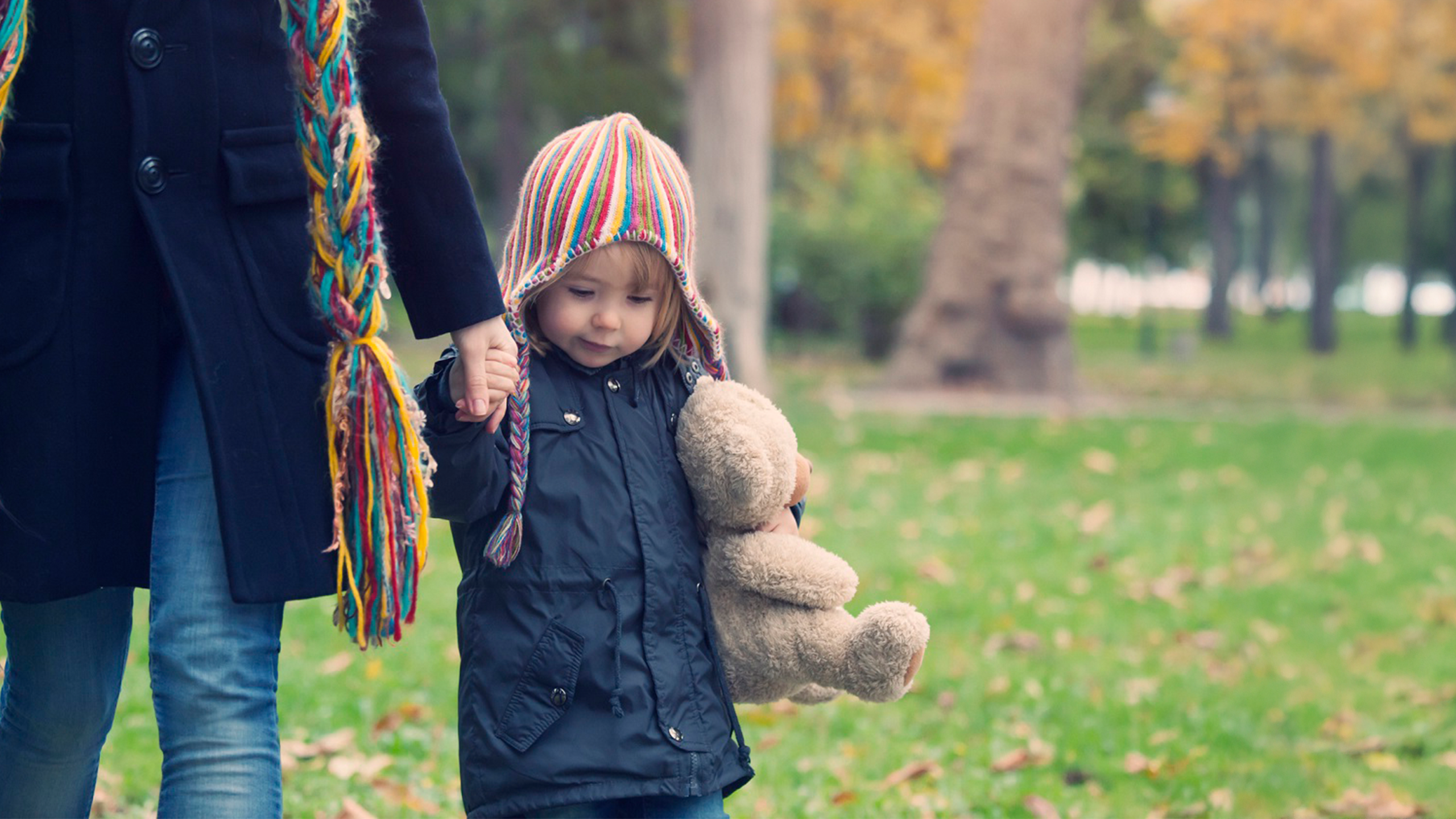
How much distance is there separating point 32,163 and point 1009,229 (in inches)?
517

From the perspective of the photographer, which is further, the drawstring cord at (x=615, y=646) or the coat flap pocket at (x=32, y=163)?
the drawstring cord at (x=615, y=646)

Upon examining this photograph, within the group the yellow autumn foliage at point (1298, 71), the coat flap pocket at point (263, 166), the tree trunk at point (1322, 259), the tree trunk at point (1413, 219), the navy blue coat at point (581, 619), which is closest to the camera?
the coat flap pocket at point (263, 166)

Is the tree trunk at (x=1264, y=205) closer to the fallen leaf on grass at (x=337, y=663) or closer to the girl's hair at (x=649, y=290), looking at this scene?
the fallen leaf on grass at (x=337, y=663)

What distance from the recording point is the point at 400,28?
83.9 inches

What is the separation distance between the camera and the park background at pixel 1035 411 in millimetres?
4418

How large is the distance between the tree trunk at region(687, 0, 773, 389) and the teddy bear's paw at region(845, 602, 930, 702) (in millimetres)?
9475

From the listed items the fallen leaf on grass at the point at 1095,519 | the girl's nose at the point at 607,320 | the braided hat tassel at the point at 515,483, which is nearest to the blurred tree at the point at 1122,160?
the fallen leaf on grass at the point at 1095,519

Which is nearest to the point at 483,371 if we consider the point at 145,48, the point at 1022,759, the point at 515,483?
the point at 515,483

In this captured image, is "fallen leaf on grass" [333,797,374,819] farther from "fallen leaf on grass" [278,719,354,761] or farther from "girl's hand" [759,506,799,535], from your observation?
"girl's hand" [759,506,799,535]

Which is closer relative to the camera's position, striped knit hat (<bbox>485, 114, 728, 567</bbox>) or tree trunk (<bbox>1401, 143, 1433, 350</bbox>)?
striped knit hat (<bbox>485, 114, 728, 567</bbox>)

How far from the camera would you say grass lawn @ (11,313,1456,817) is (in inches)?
161

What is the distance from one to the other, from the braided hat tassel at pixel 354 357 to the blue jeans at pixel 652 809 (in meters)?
0.47

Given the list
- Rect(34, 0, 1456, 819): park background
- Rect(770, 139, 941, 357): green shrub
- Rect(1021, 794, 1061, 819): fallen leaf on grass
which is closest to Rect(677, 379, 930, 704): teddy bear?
Rect(34, 0, 1456, 819): park background

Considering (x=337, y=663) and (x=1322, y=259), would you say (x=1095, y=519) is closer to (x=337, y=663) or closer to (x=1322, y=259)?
(x=337, y=663)
